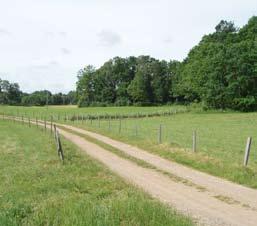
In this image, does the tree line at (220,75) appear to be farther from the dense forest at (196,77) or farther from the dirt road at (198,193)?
the dirt road at (198,193)

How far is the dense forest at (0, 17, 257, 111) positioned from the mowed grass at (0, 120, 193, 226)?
59798mm

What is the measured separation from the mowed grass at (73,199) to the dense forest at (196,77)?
59.8 m

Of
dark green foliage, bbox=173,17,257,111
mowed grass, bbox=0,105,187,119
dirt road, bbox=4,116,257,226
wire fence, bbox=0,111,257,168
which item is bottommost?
mowed grass, bbox=0,105,187,119

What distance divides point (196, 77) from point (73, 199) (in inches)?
2809

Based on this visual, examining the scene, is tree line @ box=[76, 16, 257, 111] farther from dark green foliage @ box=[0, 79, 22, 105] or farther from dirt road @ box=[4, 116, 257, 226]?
dark green foliage @ box=[0, 79, 22, 105]

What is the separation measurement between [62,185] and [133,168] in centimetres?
459

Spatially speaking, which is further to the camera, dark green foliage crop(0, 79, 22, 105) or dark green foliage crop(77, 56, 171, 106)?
dark green foliage crop(0, 79, 22, 105)

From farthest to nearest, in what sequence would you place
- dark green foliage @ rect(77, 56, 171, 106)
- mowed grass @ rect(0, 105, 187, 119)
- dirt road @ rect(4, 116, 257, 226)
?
1. dark green foliage @ rect(77, 56, 171, 106)
2. mowed grass @ rect(0, 105, 187, 119)
3. dirt road @ rect(4, 116, 257, 226)

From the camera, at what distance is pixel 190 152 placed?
21.1m

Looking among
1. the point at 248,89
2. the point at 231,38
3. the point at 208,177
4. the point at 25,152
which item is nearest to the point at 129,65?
the point at 231,38

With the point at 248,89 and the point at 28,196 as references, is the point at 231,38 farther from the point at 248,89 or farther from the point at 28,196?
the point at 28,196

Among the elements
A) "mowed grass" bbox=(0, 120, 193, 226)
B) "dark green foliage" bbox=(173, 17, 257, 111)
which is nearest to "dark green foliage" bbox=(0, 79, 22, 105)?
"dark green foliage" bbox=(173, 17, 257, 111)

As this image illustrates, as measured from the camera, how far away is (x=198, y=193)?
40.8ft

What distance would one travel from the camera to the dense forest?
74.7 metres
